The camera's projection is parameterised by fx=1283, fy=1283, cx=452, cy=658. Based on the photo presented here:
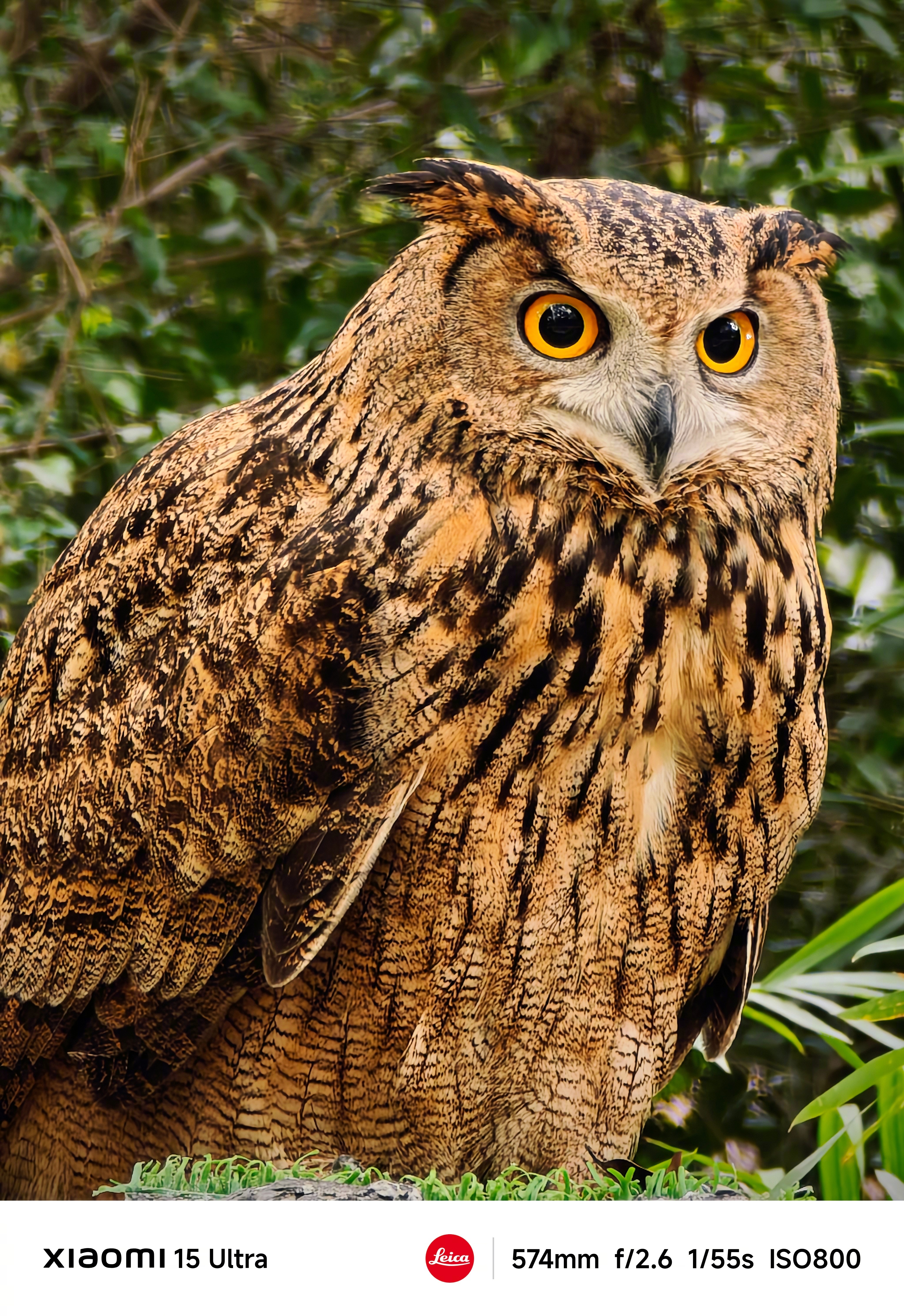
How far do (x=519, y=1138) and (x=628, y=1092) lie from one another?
0.40ft

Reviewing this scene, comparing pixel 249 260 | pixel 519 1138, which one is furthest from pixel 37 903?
pixel 249 260

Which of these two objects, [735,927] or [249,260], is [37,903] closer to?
[735,927]

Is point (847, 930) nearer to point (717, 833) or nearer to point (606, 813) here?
point (717, 833)

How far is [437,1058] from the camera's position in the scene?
1.22 meters

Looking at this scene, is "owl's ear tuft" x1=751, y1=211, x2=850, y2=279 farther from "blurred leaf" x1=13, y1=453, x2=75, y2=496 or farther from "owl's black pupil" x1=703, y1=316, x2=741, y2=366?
"blurred leaf" x1=13, y1=453, x2=75, y2=496

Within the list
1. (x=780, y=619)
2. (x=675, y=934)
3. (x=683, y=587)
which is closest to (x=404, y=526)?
(x=683, y=587)

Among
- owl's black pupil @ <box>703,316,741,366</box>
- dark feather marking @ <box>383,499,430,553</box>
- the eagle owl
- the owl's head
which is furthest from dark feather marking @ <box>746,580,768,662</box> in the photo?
dark feather marking @ <box>383,499,430,553</box>

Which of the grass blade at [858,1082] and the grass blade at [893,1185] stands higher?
the grass blade at [858,1082]

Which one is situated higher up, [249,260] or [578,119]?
[578,119]

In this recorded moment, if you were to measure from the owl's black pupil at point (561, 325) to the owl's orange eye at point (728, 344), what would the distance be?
11 cm

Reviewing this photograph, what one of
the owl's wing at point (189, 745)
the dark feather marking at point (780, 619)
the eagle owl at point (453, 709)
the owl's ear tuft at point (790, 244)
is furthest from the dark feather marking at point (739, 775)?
the owl's ear tuft at point (790, 244)

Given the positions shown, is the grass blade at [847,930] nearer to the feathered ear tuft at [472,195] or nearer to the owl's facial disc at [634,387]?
the owl's facial disc at [634,387]
